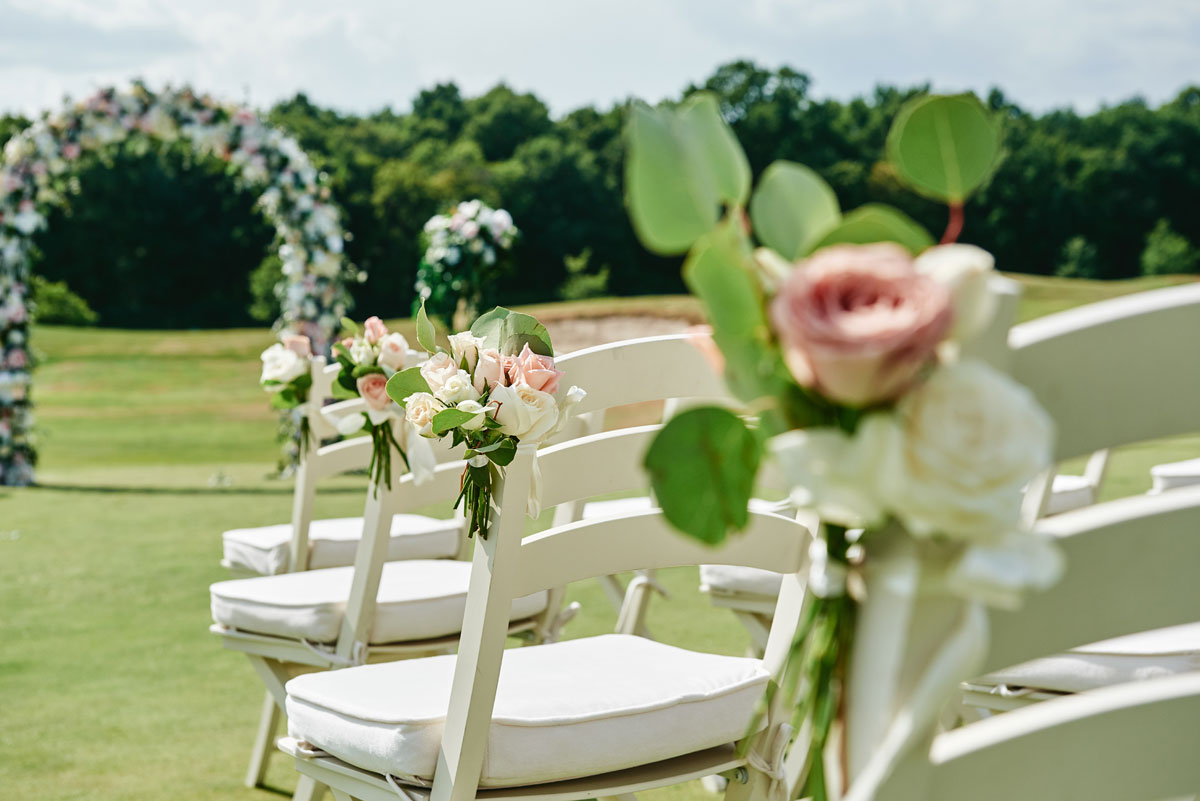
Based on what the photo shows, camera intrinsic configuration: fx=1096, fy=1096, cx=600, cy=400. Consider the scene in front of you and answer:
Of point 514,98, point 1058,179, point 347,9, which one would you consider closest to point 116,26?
point 347,9

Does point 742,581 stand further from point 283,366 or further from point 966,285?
point 966,285

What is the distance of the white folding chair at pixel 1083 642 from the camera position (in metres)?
0.60

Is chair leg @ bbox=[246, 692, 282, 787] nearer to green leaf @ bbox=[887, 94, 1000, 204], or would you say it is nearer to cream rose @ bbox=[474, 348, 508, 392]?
cream rose @ bbox=[474, 348, 508, 392]

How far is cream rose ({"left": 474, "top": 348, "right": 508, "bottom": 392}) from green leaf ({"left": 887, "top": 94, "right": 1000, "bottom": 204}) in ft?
2.92

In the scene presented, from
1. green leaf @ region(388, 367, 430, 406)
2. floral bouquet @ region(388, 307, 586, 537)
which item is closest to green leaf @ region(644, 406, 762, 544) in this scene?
floral bouquet @ region(388, 307, 586, 537)

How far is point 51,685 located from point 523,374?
89.5 inches

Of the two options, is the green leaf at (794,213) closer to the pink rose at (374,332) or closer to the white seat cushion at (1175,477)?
the pink rose at (374,332)

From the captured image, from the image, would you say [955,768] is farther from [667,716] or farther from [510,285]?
[510,285]

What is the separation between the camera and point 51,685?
3.01 meters

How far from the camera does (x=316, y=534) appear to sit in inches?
109

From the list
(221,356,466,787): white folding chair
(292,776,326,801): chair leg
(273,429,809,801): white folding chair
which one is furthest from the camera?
(221,356,466,787): white folding chair

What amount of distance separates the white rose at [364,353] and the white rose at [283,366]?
1.52 ft

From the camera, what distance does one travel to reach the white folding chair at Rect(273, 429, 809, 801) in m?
1.30

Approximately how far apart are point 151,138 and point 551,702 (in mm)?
6894
